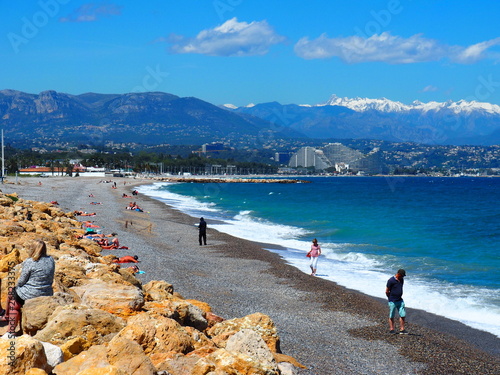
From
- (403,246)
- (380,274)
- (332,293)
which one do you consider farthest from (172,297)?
(403,246)

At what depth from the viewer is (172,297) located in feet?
36.7

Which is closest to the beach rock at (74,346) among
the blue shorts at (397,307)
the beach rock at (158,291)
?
the beach rock at (158,291)

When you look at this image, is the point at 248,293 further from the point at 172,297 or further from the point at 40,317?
the point at 40,317

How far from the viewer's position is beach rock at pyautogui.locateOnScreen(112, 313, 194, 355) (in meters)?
6.86

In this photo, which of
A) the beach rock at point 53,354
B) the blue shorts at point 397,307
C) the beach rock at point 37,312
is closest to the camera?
the beach rock at point 53,354

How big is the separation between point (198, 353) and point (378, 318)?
24.3 feet

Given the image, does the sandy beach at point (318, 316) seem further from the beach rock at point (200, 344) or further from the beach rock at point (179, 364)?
the beach rock at point (179, 364)

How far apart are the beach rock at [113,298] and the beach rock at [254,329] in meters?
1.33

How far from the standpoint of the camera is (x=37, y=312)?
7.58m

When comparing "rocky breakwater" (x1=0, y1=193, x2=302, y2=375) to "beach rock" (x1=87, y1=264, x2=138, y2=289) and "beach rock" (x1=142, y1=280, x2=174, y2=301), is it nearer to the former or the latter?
"beach rock" (x1=142, y1=280, x2=174, y2=301)

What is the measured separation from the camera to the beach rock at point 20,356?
17.9ft

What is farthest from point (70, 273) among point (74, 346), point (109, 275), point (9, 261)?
point (74, 346)

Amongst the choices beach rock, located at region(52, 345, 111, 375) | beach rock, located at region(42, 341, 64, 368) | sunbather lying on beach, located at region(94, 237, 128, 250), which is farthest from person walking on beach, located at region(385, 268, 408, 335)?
sunbather lying on beach, located at region(94, 237, 128, 250)

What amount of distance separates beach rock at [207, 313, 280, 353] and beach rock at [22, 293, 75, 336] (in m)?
2.44
